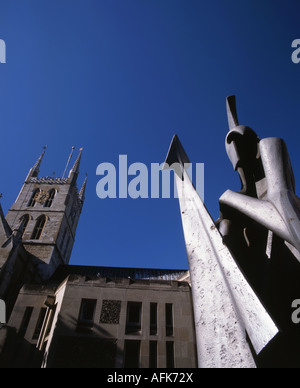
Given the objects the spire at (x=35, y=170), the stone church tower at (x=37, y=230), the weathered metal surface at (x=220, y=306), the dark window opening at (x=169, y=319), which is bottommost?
the weathered metal surface at (x=220, y=306)

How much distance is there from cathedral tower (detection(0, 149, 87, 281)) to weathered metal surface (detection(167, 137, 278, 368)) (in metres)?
30.9

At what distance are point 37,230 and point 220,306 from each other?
1465 inches

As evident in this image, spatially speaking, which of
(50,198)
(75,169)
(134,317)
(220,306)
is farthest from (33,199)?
→ (220,306)

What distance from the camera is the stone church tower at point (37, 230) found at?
953 inches

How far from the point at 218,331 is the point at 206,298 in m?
0.27

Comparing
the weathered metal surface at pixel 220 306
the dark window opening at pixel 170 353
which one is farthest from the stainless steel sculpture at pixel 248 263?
the dark window opening at pixel 170 353

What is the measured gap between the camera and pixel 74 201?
4306 cm

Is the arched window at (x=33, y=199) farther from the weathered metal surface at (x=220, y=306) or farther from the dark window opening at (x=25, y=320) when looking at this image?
the weathered metal surface at (x=220, y=306)

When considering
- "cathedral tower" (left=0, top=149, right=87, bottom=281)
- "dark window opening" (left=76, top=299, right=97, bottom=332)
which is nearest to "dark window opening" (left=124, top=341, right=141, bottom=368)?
"dark window opening" (left=76, top=299, right=97, bottom=332)

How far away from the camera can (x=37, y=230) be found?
34938 mm

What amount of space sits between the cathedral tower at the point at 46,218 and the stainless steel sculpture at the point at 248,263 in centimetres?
3094

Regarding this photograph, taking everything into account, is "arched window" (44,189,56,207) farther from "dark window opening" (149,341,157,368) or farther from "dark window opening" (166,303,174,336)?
"dark window opening" (149,341,157,368)
